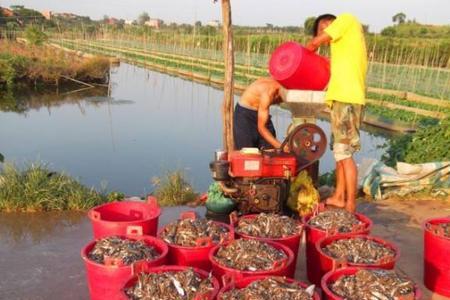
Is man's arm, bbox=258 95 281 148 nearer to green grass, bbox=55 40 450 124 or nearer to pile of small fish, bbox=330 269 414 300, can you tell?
pile of small fish, bbox=330 269 414 300

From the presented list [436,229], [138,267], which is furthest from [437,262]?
[138,267]

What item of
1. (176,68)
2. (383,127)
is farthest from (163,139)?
(176,68)

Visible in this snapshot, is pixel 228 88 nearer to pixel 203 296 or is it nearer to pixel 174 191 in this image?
pixel 174 191

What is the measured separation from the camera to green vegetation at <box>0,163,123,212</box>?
430cm

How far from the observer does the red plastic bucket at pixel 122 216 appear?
2.78 metres

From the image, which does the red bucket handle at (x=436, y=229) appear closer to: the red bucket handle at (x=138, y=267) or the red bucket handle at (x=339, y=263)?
the red bucket handle at (x=339, y=263)

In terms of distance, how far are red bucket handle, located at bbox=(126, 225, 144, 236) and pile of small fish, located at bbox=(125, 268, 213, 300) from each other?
606 mm

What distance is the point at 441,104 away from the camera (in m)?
11.4

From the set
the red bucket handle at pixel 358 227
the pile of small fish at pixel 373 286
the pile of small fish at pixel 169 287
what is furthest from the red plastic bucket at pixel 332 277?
the red bucket handle at pixel 358 227

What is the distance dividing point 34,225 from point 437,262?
3.01 metres

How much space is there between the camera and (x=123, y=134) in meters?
10.1

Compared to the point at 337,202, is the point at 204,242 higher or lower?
higher

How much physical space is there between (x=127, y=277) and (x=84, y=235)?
159 cm

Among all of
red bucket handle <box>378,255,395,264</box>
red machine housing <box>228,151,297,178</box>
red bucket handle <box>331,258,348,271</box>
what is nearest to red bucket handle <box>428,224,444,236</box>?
red bucket handle <box>378,255,395,264</box>
